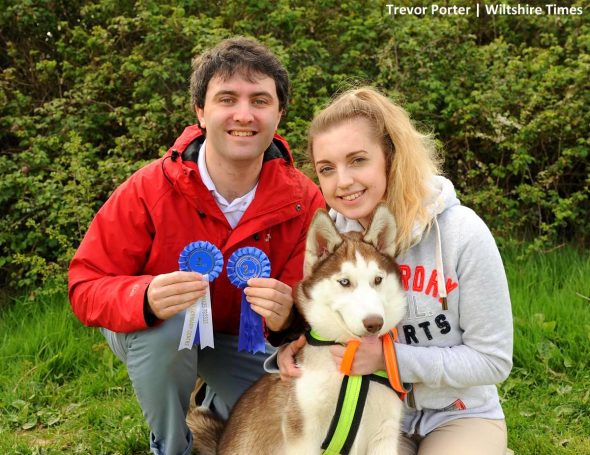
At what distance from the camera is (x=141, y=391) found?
121 inches

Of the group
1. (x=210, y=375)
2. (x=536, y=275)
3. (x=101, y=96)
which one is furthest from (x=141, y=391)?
(x=101, y=96)

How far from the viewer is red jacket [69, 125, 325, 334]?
3.07 metres

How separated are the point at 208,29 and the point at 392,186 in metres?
3.16

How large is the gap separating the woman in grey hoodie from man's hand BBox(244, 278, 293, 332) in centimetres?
17

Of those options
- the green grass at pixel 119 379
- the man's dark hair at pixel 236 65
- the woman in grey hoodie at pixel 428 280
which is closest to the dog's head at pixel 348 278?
the woman in grey hoodie at pixel 428 280

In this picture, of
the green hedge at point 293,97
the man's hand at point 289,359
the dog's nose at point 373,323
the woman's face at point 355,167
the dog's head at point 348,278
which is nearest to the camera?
the dog's nose at point 373,323

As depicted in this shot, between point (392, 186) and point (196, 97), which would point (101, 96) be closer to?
point (196, 97)

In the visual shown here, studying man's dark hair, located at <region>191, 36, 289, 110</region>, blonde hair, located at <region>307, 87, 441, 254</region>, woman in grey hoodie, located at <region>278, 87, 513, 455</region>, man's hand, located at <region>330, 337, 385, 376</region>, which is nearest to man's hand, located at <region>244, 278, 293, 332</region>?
woman in grey hoodie, located at <region>278, 87, 513, 455</region>

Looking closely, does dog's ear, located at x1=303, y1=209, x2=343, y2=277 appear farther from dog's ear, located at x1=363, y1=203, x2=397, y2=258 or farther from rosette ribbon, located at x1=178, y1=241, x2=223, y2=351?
rosette ribbon, located at x1=178, y1=241, x2=223, y2=351

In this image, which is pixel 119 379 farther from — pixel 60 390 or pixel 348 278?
pixel 348 278

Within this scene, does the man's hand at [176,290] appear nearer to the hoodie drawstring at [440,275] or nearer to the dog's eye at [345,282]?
the dog's eye at [345,282]

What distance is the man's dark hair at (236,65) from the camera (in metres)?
3.16

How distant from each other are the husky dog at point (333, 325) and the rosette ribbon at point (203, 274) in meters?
0.40

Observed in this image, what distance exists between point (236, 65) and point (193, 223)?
2.65 feet
